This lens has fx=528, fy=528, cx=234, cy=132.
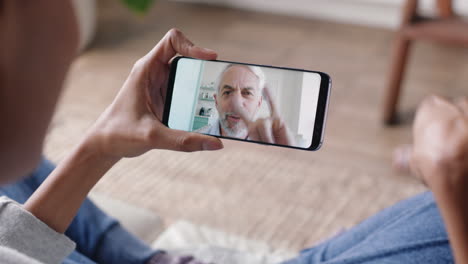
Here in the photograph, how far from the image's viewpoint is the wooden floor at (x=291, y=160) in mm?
1168

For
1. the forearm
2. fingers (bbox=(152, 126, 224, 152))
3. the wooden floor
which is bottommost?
the wooden floor

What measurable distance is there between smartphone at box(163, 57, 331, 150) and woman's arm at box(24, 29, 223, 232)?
1cm

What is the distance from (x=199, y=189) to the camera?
130 cm

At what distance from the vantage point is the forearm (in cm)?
51

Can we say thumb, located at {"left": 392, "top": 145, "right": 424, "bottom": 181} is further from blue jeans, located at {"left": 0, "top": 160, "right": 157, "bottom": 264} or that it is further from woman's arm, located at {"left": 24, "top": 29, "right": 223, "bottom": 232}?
woman's arm, located at {"left": 24, "top": 29, "right": 223, "bottom": 232}

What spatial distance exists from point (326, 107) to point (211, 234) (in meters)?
0.58

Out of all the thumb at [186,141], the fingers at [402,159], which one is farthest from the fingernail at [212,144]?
the fingers at [402,159]

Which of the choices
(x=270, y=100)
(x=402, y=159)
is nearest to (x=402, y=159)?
(x=402, y=159)

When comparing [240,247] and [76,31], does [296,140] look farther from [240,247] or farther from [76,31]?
[240,247]

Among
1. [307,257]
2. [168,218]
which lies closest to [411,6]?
[168,218]

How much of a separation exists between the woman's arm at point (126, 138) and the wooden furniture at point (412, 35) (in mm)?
1211

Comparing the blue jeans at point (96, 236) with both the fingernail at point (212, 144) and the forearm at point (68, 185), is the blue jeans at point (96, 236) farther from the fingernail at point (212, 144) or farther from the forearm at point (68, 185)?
the fingernail at point (212, 144)

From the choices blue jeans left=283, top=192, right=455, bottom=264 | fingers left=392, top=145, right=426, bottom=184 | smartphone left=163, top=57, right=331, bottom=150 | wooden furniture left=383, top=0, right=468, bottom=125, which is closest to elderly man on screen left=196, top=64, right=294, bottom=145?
smartphone left=163, top=57, right=331, bottom=150

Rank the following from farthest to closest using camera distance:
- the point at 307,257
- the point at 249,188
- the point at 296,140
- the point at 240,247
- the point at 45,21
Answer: the point at 249,188 → the point at 240,247 → the point at 307,257 → the point at 296,140 → the point at 45,21
